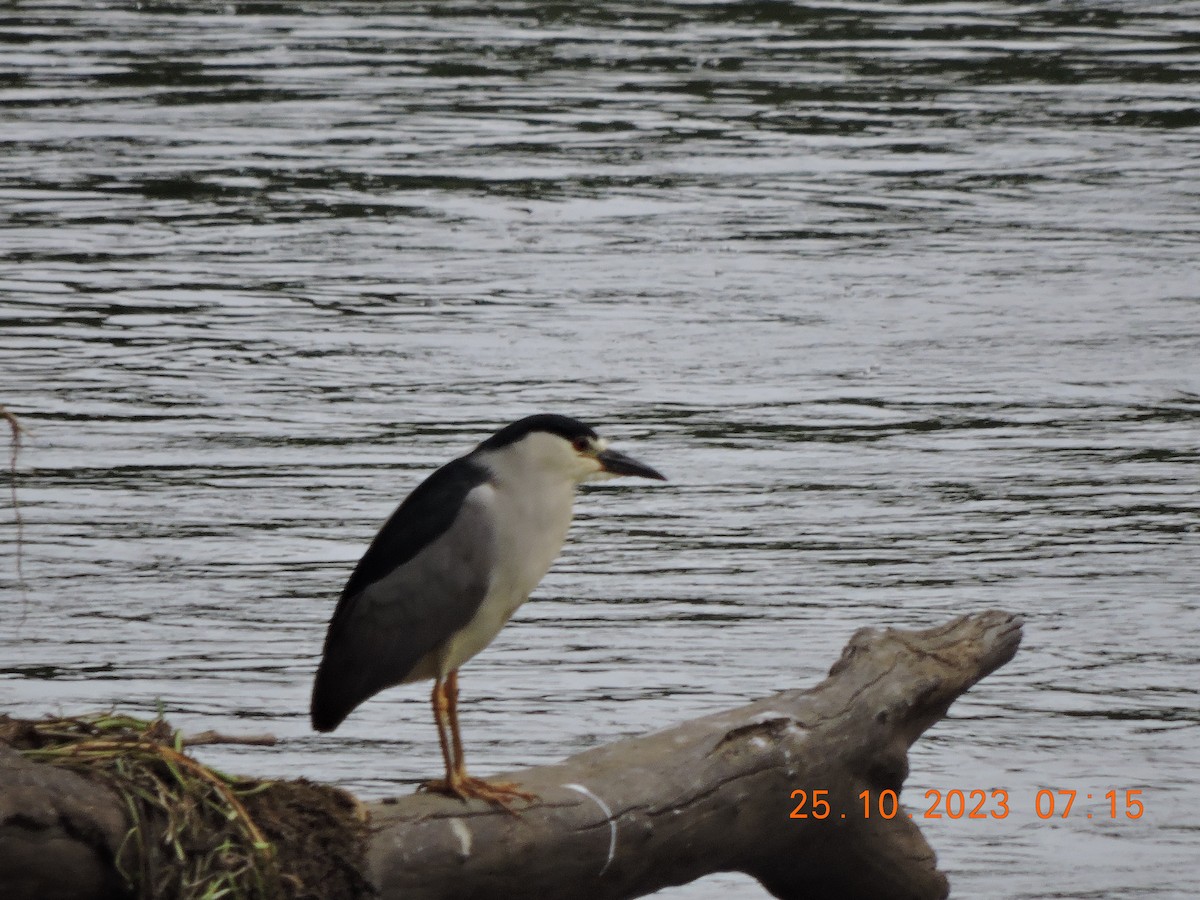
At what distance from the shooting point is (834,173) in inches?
602

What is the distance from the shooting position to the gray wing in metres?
5.20

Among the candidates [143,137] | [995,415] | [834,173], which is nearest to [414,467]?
[995,415]

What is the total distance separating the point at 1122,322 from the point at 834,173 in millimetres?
3787

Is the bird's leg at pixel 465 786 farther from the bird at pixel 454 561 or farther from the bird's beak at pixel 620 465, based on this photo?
the bird's beak at pixel 620 465

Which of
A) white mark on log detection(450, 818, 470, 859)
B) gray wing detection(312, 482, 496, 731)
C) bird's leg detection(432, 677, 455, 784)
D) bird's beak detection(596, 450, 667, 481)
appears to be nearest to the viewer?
white mark on log detection(450, 818, 470, 859)

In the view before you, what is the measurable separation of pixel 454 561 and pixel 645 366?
19.7 feet

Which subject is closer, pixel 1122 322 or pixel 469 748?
pixel 469 748

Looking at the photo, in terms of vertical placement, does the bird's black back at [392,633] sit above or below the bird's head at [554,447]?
below

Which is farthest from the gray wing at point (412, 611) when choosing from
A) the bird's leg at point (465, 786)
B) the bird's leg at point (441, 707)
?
the bird's leg at point (465, 786)

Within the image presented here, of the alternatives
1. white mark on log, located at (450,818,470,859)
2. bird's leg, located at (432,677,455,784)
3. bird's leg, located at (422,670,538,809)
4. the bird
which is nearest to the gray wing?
the bird

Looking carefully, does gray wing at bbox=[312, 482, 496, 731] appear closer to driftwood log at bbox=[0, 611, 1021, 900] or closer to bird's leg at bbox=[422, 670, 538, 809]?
bird's leg at bbox=[422, 670, 538, 809]

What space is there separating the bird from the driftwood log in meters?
0.41

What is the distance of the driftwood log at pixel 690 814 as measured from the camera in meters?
4.25

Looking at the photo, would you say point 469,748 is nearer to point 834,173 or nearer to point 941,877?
point 941,877
